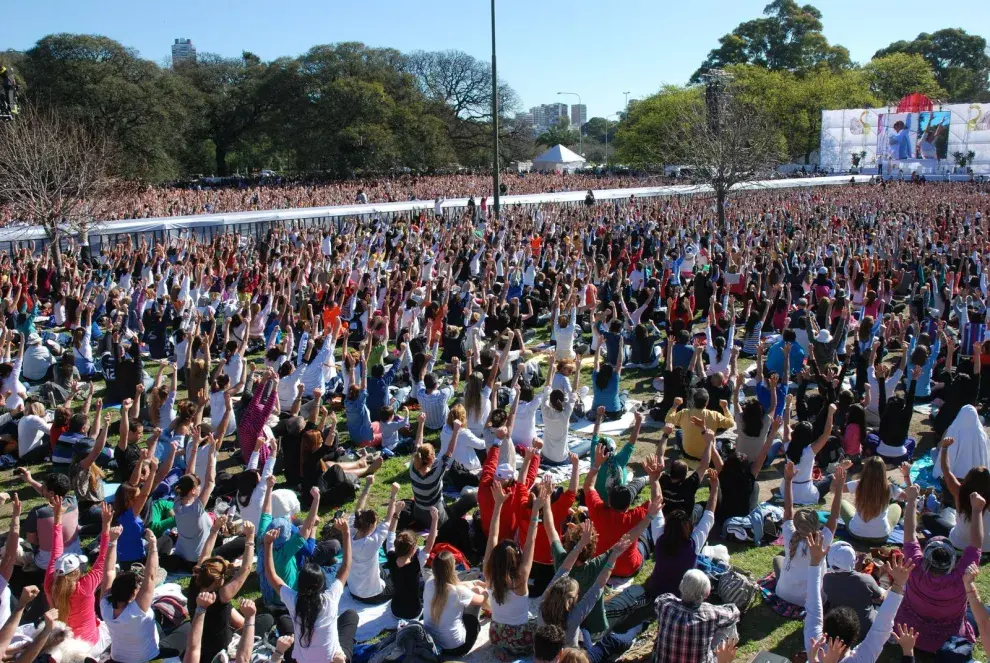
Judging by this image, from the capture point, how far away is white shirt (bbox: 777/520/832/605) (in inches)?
220

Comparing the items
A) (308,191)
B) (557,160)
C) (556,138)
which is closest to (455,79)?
(557,160)

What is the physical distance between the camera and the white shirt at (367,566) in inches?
221

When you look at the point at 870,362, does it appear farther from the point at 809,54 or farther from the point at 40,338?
the point at 809,54

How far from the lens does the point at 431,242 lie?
69.0 feet

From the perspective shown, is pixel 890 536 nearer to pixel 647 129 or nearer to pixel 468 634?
pixel 468 634

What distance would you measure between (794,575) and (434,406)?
4643 millimetres

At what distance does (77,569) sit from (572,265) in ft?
41.1

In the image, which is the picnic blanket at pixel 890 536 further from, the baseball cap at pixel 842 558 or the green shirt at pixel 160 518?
the green shirt at pixel 160 518

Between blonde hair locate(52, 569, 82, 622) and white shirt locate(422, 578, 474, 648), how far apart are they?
2.02 meters

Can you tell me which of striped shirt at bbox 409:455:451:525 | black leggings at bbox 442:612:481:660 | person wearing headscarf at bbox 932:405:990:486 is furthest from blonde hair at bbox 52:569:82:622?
person wearing headscarf at bbox 932:405:990:486

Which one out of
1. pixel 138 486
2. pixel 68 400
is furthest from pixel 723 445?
pixel 68 400

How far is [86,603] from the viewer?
513cm

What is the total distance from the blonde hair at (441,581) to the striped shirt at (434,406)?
4.31 m

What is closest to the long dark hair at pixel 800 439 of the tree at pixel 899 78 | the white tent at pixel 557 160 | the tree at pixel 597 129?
the white tent at pixel 557 160
